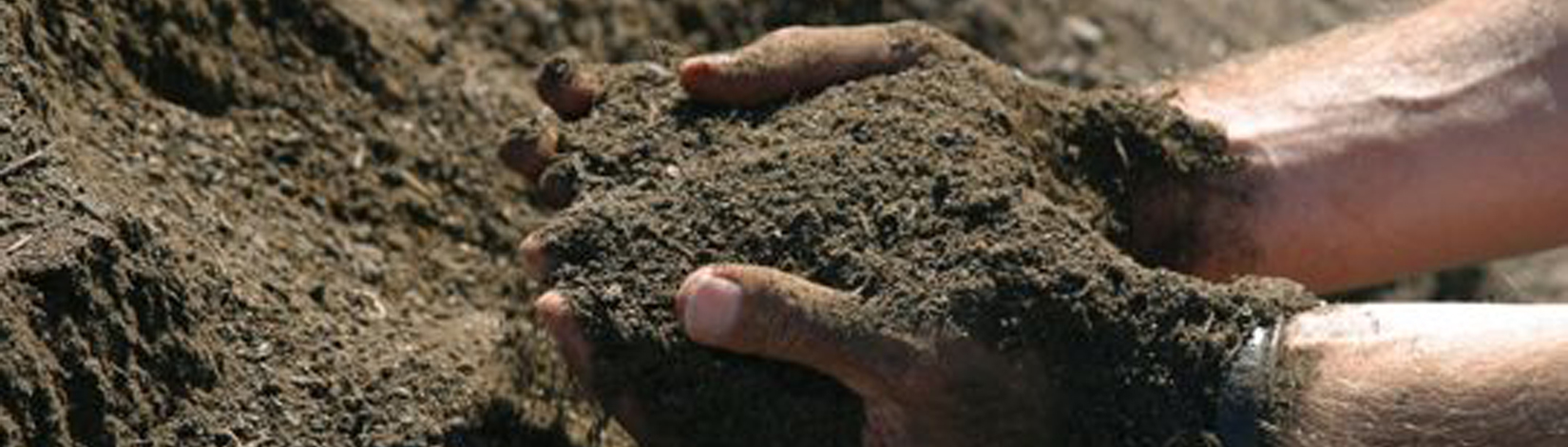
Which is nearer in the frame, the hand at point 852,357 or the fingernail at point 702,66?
the hand at point 852,357

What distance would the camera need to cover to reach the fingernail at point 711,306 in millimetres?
1999

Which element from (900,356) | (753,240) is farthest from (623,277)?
(900,356)

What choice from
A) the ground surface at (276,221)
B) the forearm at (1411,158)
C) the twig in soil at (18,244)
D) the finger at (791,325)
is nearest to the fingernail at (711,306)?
the finger at (791,325)

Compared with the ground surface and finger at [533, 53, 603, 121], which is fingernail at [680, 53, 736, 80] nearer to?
finger at [533, 53, 603, 121]

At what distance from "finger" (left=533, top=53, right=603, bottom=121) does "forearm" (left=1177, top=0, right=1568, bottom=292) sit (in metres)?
0.79

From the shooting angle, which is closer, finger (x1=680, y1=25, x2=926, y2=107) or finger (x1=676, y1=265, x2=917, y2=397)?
finger (x1=676, y1=265, x2=917, y2=397)

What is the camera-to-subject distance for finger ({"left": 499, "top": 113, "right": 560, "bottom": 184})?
2.41 metres

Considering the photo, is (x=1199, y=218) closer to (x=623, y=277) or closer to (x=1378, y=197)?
(x=1378, y=197)

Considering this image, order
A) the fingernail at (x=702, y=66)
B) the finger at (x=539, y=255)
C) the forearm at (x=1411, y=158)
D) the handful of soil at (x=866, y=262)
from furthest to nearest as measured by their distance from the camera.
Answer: the forearm at (x=1411, y=158)
the fingernail at (x=702, y=66)
the finger at (x=539, y=255)
the handful of soil at (x=866, y=262)

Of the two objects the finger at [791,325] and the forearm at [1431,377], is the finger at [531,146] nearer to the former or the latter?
the finger at [791,325]

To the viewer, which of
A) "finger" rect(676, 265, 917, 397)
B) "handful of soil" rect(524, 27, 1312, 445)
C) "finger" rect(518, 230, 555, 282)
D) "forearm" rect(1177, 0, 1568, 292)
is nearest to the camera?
"finger" rect(676, 265, 917, 397)

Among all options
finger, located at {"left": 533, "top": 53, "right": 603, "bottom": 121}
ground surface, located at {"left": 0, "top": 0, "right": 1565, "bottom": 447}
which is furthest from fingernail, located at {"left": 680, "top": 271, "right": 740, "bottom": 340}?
finger, located at {"left": 533, "top": 53, "right": 603, "bottom": 121}

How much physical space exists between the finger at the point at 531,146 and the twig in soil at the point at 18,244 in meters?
0.56

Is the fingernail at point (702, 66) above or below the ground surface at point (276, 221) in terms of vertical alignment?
above
